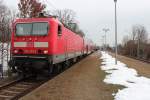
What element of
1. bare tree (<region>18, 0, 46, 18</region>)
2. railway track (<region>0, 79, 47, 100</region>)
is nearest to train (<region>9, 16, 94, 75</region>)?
railway track (<region>0, 79, 47, 100</region>)

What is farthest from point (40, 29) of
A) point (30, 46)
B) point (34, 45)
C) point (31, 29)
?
point (30, 46)

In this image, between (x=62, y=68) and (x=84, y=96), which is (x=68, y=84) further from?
(x=62, y=68)

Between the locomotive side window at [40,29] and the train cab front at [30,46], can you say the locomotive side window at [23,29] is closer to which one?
the train cab front at [30,46]

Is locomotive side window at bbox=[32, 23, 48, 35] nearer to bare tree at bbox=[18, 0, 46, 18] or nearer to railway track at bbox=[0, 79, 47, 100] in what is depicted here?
railway track at bbox=[0, 79, 47, 100]

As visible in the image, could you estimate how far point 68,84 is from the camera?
14.4 m

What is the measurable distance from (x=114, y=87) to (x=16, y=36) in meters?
6.09

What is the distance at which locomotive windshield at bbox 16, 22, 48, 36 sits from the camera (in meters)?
16.3

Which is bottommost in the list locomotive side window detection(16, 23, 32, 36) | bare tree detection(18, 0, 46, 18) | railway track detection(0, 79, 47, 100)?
railway track detection(0, 79, 47, 100)

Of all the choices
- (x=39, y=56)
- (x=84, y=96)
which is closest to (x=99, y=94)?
(x=84, y=96)

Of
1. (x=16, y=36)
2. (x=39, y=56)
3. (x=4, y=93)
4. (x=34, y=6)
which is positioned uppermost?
(x=34, y=6)

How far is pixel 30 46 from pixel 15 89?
318 cm

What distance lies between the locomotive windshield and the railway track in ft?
8.34

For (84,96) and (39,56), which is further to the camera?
(39,56)

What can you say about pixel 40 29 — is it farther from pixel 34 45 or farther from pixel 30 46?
pixel 30 46
